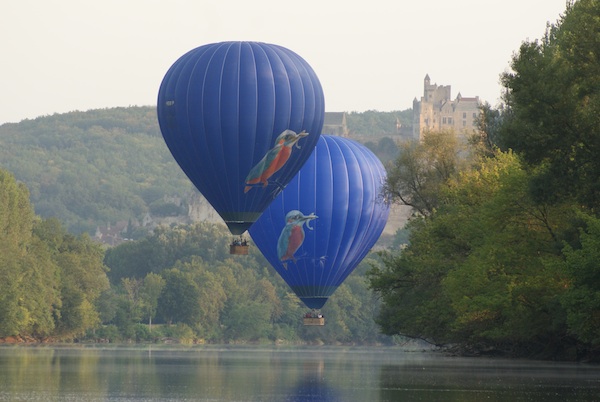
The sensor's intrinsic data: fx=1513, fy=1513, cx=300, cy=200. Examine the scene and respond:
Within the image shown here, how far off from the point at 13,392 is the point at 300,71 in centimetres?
3831

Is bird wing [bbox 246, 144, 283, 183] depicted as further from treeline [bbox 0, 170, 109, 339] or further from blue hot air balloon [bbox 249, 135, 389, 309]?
treeline [bbox 0, 170, 109, 339]

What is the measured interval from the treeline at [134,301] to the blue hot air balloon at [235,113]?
53996mm

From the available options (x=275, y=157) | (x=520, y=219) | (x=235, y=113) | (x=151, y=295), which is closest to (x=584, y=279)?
(x=520, y=219)

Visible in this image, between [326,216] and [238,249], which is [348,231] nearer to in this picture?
[326,216]

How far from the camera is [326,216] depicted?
83062 mm

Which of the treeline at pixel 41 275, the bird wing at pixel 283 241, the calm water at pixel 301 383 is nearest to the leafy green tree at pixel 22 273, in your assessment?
the treeline at pixel 41 275

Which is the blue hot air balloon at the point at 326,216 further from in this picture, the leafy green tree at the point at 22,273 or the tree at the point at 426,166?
the leafy green tree at the point at 22,273

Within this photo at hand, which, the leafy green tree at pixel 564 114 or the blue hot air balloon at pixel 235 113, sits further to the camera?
the blue hot air balloon at pixel 235 113

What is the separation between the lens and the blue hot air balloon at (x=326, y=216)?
82750 mm

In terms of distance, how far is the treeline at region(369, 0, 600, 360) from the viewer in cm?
4550

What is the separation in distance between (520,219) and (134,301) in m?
135

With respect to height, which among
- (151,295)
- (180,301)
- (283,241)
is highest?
(283,241)

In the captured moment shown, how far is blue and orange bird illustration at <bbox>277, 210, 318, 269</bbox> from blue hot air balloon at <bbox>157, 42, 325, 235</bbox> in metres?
11.1

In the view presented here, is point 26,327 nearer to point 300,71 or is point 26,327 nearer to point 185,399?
point 300,71
